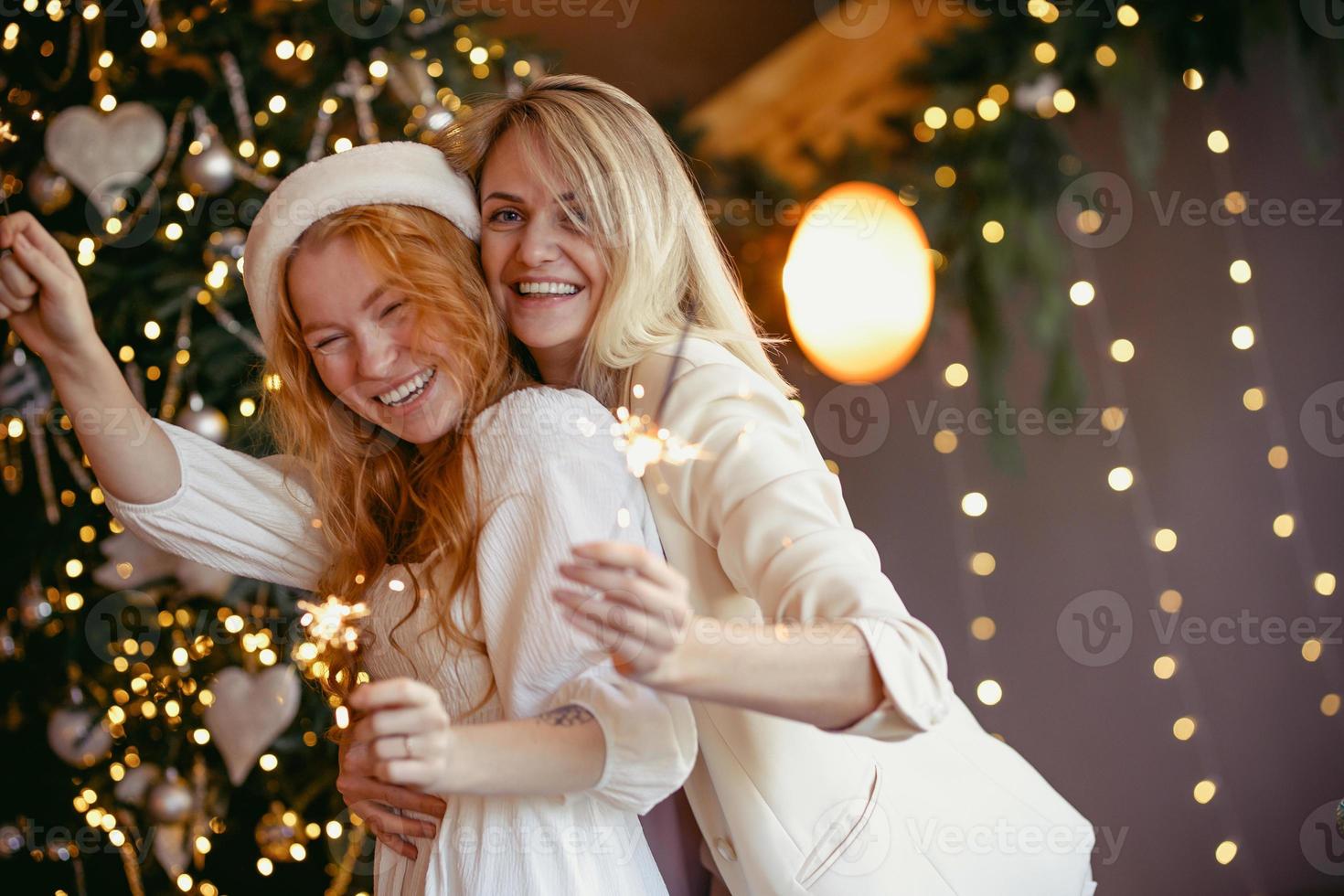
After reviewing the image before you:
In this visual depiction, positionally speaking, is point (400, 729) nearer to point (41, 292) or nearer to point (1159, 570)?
point (41, 292)

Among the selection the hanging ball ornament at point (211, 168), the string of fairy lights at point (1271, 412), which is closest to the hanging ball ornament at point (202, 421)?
the hanging ball ornament at point (211, 168)

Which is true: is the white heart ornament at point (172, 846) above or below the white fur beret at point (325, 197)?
below

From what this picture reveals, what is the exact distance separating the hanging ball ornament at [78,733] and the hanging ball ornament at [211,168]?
98 cm

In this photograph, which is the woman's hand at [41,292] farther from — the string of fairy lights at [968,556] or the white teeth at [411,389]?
the string of fairy lights at [968,556]

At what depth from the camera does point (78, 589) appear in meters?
2.04

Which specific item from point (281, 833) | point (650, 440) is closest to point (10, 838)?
point (281, 833)

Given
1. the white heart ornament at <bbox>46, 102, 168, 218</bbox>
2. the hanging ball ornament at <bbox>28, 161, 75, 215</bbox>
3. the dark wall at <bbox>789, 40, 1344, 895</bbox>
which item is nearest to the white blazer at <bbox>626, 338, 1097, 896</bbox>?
the white heart ornament at <bbox>46, 102, 168, 218</bbox>

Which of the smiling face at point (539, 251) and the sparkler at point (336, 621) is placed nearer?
the sparkler at point (336, 621)

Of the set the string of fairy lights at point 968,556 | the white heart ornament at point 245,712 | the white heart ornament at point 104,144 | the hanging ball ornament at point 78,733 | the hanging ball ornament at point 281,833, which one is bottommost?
the hanging ball ornament at point 281,833

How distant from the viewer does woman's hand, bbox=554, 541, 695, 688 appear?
728 millimetres

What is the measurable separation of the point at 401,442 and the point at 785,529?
574 mm

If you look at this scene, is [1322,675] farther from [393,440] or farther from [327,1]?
[327,1]

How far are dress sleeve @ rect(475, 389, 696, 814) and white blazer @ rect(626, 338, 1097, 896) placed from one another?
72mm

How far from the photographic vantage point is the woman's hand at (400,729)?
2.48 feet
